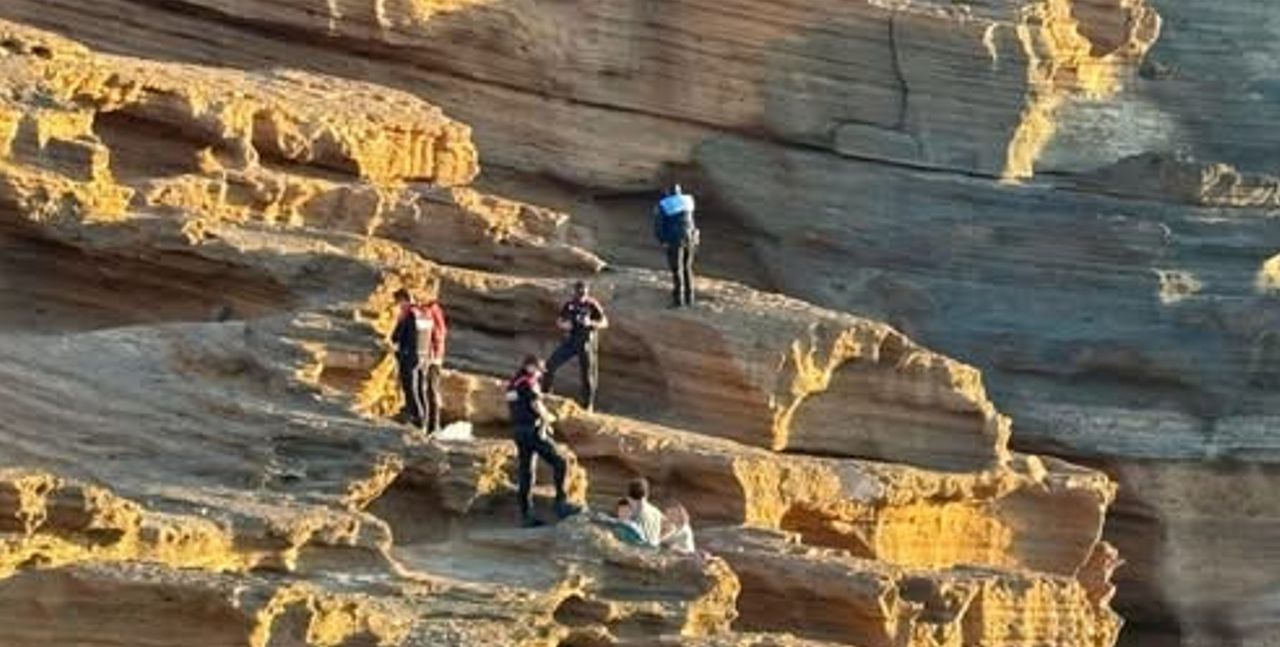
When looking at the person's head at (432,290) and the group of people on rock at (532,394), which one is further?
the person's head at (432,290)

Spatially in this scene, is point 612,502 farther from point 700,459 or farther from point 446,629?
point 446,629

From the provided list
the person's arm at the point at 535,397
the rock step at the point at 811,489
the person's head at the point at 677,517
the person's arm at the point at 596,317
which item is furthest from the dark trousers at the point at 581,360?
the person's arm at the point at 535,397

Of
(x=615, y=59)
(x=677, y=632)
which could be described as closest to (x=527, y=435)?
(x=677, y=632)

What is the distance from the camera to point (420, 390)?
25.3 m

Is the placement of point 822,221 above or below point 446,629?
above

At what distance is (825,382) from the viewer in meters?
30.3

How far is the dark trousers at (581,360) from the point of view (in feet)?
89.7

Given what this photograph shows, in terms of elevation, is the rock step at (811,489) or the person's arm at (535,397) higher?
the rock step at (811,489)

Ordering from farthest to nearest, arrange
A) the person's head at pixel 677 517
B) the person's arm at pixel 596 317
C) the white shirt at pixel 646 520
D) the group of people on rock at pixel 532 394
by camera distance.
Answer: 1. the person's arm at pixel 596 317
2. the person's head at pixel 677 517
3. the group of people on rock at pixel 532 394
4. the white shirt at pixel 646 520

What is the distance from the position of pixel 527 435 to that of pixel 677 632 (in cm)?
220

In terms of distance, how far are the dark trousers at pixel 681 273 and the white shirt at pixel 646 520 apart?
5.79m

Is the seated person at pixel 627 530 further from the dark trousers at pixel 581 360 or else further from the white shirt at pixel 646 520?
the dark trousers at pixel 581 360

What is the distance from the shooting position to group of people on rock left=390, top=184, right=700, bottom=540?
2406 cm

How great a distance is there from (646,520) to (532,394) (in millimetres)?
1275
